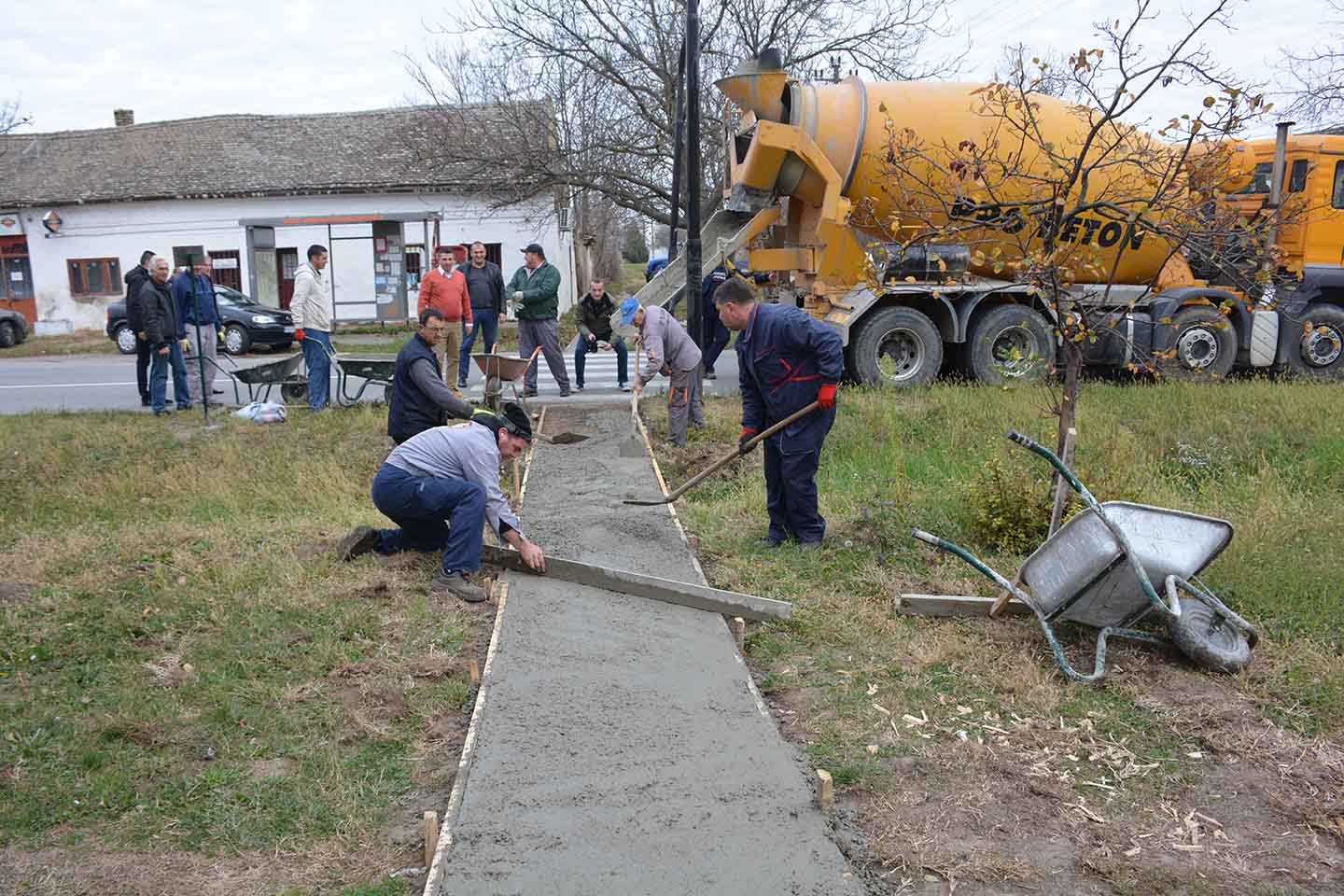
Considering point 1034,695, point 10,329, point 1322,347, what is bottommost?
point 1034,695

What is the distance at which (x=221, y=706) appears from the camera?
13.7 feet

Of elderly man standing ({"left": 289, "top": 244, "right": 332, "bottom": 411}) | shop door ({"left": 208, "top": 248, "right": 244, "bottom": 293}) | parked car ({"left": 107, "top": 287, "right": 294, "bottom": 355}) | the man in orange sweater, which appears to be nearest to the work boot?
elderly man standing ({"left": 289, "top": 244, "right": 332, "bottom": 411})

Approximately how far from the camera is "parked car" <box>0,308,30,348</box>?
21969mm

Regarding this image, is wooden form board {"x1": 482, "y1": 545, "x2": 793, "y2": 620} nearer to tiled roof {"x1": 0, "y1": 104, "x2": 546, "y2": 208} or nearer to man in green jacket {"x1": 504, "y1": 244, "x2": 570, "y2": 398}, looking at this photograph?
man in green jacket {"x1": 504, "y1": 244, "x2": 570, "y2": 398}

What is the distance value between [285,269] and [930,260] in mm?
20311

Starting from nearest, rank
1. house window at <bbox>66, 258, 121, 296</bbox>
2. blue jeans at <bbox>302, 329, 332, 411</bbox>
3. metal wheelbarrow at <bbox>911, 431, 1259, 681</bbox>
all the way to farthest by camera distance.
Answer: metal wheelbarrow at <bbox>911, 431, 1259, 681</bbox>
blue jeans at <bbox>302, 329, 332, 411</bbox>
house window at <bbox>66, 258, 121, 296</bbox>

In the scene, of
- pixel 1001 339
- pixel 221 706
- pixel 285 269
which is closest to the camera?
pixel 221 706

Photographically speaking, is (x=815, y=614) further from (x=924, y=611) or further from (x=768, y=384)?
(x=768, y=384)

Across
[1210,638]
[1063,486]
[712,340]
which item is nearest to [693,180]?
[712,340]

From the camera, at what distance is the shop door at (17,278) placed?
2678 centimetres

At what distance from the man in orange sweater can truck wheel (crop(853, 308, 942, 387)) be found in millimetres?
4537

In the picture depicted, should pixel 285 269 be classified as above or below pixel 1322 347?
above

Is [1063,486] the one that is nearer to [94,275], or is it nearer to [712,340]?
[712,340]

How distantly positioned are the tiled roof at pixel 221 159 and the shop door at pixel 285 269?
153cm
